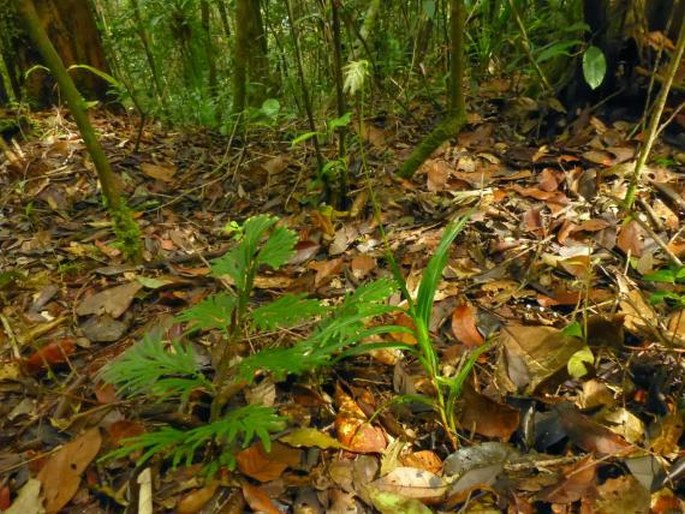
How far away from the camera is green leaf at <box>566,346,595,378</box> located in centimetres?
138

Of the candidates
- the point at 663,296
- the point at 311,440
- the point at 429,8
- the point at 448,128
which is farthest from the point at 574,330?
the point at 429,8

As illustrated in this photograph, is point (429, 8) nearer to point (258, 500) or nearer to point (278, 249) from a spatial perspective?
point (278, 249)

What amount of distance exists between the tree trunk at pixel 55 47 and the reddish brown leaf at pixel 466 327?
3184 millimetres

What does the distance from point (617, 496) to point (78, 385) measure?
4.36ft

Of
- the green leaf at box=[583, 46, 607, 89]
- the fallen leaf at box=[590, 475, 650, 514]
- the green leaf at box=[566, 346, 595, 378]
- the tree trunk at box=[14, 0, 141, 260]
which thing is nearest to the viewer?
the fallen leaf at box=[590, 475, 650, 514]

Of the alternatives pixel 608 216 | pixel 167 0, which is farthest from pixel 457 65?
pixel 167 0

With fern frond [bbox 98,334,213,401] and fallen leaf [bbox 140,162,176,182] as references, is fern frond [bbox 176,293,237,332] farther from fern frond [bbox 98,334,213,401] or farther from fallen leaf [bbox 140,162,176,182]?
fallen leaf [bbox 140,162,176,182]

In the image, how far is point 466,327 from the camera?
1.59m

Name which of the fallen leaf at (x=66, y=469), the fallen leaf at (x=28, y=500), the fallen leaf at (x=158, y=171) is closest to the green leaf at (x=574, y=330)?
the fallen leaf at (x=66, y=469)

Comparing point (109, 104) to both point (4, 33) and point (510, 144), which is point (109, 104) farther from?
point (510, 144)

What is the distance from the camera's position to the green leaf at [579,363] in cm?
138

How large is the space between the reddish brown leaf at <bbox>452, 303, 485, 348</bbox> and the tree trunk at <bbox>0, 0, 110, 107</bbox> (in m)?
3.18

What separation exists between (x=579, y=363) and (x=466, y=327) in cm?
32

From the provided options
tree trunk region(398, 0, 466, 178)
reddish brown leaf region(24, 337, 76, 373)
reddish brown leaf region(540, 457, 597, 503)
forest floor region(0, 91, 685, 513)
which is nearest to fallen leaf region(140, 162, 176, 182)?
forest floor region(0, 91, 685, 513)
